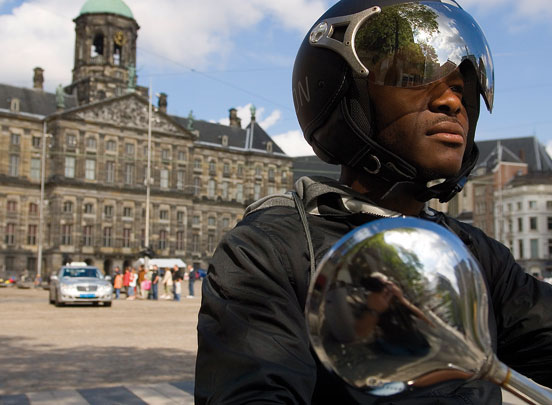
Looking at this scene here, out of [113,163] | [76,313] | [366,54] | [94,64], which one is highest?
[94,64]

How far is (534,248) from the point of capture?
67.9 metres

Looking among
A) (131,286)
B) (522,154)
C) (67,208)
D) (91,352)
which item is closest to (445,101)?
(91,352)

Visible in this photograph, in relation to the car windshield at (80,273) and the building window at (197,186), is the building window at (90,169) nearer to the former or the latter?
the building window at (197,186)

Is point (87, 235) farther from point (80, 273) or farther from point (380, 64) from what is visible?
point (380, 64)

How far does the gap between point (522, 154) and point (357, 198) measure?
7856 centimetres

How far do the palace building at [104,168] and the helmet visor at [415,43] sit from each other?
58802 millimetres

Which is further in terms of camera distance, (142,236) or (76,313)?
(142,236)

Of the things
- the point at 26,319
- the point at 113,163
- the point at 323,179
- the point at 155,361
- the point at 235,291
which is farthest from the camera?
the point at 113,163

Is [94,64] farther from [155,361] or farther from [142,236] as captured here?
[155,361]

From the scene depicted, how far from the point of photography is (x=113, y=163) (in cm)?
6322

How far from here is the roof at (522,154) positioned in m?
72.8

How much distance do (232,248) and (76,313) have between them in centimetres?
1752

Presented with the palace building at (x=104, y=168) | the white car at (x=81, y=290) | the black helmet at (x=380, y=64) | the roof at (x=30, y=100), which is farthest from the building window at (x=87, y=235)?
the black helmet at (x=380, y=64)

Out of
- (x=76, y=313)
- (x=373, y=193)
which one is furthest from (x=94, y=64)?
(x=373, y=193)
